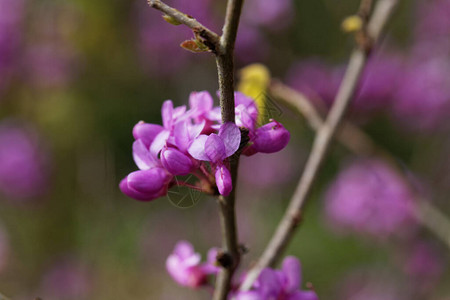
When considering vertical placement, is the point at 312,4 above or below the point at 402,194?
above

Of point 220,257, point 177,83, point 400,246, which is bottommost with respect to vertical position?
point 400,246

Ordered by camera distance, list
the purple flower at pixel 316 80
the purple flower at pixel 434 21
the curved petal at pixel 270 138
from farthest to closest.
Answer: the purple flower at pixel 434 21
the purple flower at pixel 316 80
the curved petal at pixel 270 138

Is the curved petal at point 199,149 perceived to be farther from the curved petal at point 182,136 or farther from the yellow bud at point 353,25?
the yellow bud at point 353,25

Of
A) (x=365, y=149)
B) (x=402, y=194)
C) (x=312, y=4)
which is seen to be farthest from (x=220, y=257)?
(x=312, y=4)

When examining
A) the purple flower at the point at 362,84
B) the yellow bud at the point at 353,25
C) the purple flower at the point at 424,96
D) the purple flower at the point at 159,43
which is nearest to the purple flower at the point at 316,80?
the purple flower at the point at 362,84

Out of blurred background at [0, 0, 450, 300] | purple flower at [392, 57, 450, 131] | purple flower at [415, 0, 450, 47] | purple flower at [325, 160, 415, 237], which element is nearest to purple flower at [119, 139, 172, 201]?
blurred background at [0, 0, 450, 300]

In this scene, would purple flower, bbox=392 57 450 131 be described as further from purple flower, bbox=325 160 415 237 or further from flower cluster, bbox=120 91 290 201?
flower cluster, bbox=120 91 290 201

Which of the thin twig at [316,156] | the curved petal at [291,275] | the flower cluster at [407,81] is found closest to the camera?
the curved petal at [291,275]

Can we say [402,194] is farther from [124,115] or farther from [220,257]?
[124,115]
